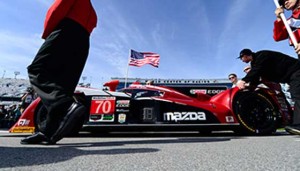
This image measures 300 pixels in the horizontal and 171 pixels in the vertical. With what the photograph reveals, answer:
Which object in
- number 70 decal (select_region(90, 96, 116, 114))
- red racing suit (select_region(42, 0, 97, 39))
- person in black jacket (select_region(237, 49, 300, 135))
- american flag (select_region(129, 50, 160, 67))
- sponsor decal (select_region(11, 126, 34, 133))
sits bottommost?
sponsor decal (select_region(11, 126, 34, 133))

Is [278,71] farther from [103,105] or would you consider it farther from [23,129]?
[23,129]

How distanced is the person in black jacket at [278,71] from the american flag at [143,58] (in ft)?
49.1

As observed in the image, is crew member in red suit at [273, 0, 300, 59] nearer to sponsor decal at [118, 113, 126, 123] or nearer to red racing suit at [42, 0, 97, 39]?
red racing suit at [42, 0, 97, 39]

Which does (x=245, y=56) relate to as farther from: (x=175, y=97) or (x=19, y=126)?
(x=19, y=126)

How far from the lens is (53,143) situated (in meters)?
1.93

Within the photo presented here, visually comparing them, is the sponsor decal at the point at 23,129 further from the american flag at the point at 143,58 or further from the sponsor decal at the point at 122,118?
the american flag at the point at 143,58

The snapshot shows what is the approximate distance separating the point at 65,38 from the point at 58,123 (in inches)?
30.9

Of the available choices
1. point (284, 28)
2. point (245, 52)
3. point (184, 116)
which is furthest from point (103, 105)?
point (284, 28)

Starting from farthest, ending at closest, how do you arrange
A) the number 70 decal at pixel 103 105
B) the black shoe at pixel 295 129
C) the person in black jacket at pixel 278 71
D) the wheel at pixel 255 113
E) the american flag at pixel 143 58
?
the american flag at pixel 143 58 < the number 70 decal at pixel 103 105 < the wheel at pixel 255 113 < the person in black jacket at pixel 278 71 < the black shoe at pixel 295 129

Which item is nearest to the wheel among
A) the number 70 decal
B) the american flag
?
the number 70 decal

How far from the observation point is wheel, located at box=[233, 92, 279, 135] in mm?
3229

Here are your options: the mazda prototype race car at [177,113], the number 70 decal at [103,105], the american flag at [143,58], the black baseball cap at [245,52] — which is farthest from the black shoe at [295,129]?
the american flag at [143,58]

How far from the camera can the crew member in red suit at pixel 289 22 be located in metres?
2.44

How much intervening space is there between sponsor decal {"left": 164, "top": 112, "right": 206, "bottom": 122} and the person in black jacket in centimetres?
70
